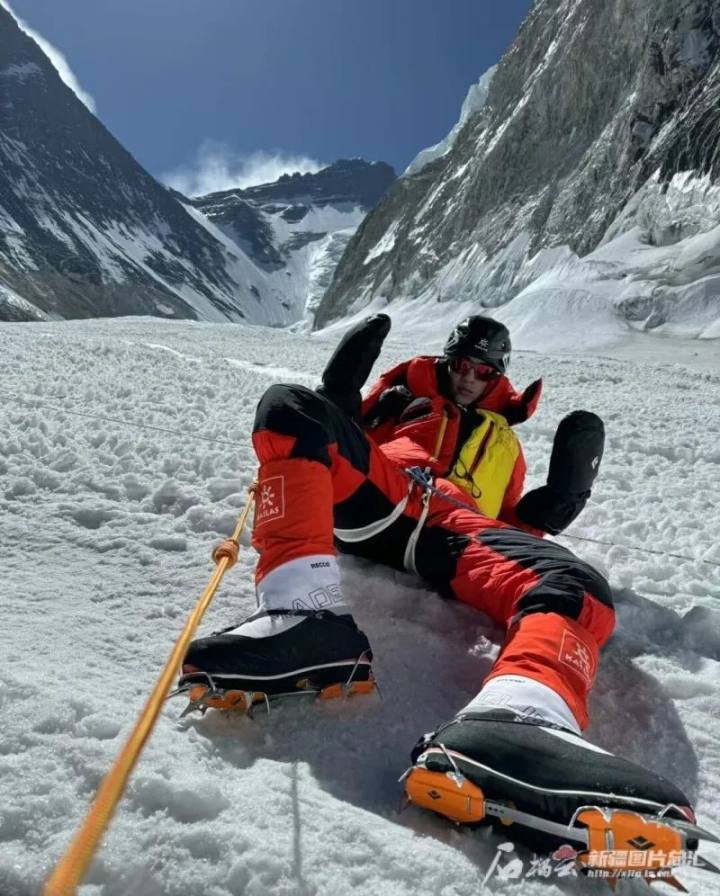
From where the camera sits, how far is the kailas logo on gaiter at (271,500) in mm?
1802

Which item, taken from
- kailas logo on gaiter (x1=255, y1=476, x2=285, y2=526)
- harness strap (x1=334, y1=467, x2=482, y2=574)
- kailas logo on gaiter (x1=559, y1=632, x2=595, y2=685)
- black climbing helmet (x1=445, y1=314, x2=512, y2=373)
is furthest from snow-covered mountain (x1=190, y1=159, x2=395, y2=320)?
kailas logo on gaiter (x1=559, y1=632, x2=595, y2=685)

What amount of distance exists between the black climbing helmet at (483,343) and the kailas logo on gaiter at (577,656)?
1.69m

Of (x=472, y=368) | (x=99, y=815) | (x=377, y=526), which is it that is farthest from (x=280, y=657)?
(x=472, y=368)

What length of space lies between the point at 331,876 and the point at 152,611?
107cm

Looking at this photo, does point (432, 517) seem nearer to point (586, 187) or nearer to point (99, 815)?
point (99, 815)

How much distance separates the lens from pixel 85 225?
105000mm

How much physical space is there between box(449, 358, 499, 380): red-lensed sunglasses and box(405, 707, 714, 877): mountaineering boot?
6.52ft

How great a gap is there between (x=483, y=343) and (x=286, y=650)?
1.94 m

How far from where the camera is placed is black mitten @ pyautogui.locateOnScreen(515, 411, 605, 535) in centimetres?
261

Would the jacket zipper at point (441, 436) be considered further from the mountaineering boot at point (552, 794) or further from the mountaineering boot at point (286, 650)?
the mountaineering boot at point (552, 794)

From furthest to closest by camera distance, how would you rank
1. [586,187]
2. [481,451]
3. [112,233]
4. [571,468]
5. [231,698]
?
[112,233], [586,187], [481,451], [571,468], [231,698]

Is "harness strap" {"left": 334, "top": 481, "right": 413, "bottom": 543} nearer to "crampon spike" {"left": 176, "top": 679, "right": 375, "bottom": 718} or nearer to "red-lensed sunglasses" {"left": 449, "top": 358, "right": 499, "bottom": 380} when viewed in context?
"crampon spike" {"left": 176, "top": 679, "right": 375, "bottom": 718}

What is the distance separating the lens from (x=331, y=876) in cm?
109

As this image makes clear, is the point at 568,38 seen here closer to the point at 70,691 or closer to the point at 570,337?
the point at 570,337
